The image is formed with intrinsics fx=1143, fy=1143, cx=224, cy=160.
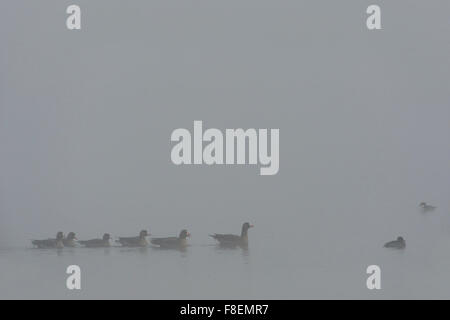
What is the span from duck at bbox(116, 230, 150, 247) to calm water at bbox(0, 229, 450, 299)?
1.02 ft

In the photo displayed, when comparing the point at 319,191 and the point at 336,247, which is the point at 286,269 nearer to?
the point at 336,247

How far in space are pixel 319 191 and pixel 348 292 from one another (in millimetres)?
12672

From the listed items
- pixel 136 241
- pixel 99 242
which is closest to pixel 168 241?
pixel 136 241

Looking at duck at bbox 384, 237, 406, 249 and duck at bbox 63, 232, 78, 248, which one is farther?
Result: duck at bbox 63, 232, 78, 248

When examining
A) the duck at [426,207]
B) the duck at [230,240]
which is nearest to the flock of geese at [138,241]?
the duck at [230,240]

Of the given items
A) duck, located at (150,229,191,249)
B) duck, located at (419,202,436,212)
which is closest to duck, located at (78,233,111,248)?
duck, located at (150,229,191,249)

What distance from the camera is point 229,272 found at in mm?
22812

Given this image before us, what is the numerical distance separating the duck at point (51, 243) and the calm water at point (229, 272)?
1.01 feet

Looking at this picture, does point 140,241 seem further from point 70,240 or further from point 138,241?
point 70,240

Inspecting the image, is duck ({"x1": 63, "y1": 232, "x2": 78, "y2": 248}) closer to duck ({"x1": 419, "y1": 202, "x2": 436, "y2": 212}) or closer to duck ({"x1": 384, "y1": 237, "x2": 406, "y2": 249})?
duck ({"x1": 384, "y1": 237, "x2": 406, "y2": 249})

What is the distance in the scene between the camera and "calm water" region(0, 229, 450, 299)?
20.2 m

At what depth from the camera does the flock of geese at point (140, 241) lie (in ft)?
88.6

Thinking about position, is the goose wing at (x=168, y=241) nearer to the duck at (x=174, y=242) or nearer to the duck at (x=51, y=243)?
the duck at (x=174, y=242)

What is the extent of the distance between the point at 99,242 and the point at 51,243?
1.16 metres
